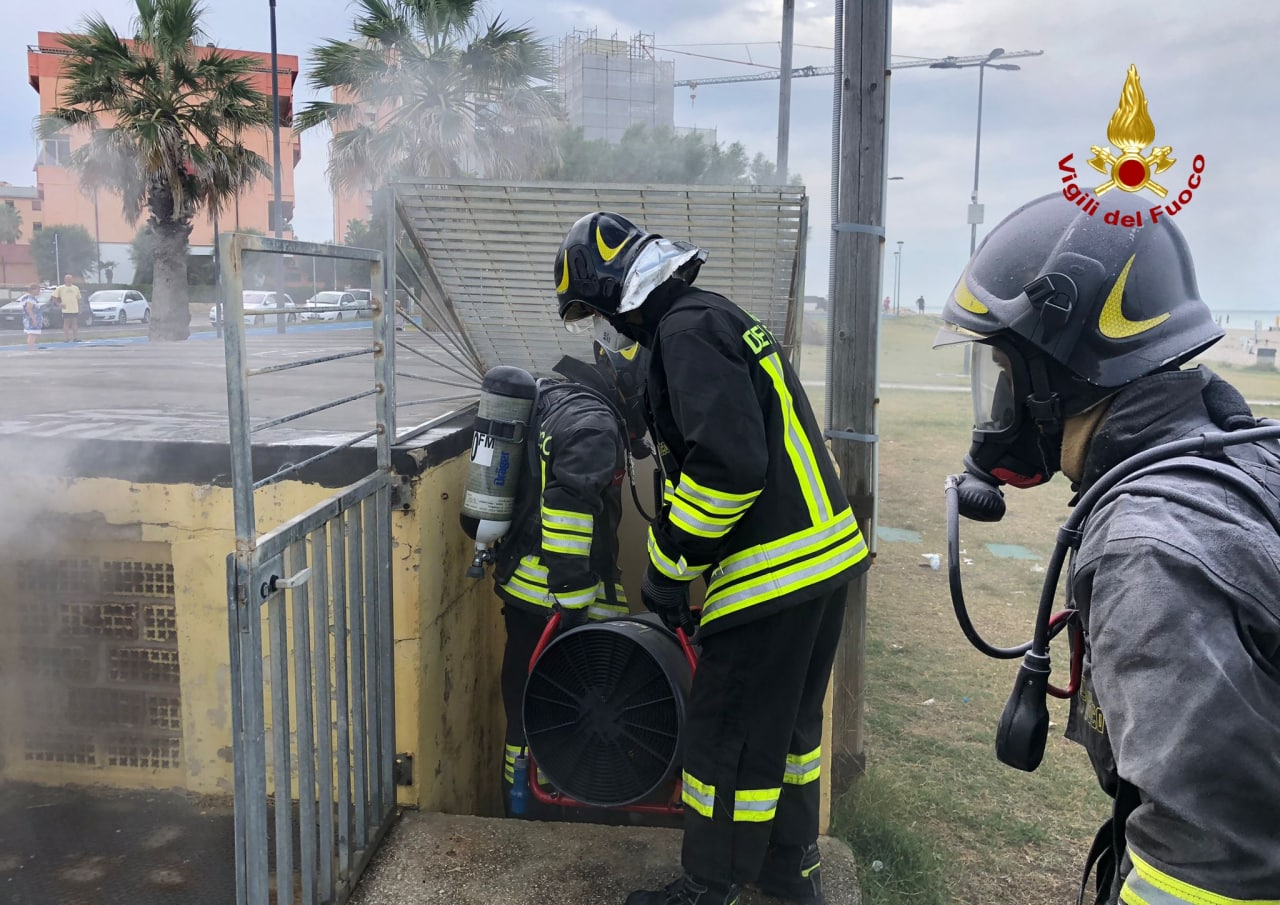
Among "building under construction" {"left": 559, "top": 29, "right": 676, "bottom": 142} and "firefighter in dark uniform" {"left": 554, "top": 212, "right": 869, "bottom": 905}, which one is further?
"building under construction" {"left": 559, "top": 29, "right": 676, "bottom": 142}

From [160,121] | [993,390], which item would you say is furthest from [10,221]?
[993,390]

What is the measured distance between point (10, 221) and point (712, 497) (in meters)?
32.1

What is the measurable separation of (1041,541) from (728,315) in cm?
698

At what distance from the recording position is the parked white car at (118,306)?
72.2 ft

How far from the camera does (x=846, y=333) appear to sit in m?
3.90

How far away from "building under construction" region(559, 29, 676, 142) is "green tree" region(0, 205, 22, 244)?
16.8 metres

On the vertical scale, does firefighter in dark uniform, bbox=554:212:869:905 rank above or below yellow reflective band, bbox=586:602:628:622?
above

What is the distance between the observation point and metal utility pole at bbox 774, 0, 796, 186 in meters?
13.1

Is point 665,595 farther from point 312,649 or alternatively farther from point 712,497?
point 312,649

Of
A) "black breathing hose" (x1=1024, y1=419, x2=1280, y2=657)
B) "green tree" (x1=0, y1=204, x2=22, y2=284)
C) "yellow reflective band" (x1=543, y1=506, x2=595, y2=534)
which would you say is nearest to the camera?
"black breathing hose" (x1=1024, y1=419, x2=1280, y2=657)

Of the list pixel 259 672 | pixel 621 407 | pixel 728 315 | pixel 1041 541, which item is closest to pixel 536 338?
pixel 621 407

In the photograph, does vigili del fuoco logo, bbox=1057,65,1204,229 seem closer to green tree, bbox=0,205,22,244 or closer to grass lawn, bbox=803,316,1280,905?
grass lawn, bbox=803,316,1280,905

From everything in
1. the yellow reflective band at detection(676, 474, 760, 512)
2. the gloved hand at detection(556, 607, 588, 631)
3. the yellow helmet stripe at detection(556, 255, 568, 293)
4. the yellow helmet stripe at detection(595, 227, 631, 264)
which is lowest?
the gloved hand at detection(556, 607, 588, 631)

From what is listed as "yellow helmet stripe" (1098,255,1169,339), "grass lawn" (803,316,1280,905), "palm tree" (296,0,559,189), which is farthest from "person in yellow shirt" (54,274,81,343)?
"yellow helmet stripe" (1098,255,1169,339)
